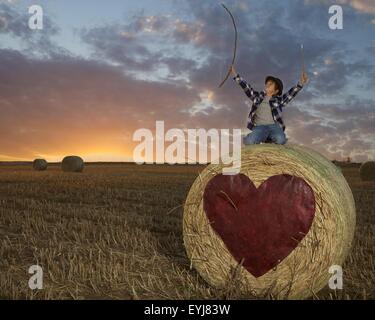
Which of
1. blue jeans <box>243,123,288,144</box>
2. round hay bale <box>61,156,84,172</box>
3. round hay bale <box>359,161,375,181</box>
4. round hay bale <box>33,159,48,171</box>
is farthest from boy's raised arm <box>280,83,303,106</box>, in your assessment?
round hay bale <box>33,159,48,171</box>

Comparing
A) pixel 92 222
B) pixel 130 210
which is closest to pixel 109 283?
pixel 92 222

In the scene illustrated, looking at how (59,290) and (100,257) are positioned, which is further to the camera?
(100,257)

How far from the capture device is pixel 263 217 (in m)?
4.67

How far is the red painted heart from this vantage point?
464cm

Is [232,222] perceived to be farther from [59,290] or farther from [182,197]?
[182,197]

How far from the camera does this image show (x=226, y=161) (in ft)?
16.6

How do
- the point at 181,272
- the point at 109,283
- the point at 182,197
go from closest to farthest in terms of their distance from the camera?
1. the point at 109,283
2. the point at 181,272
3. the point at 182,197

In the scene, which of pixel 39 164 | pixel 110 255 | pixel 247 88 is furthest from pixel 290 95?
pixel 39 164

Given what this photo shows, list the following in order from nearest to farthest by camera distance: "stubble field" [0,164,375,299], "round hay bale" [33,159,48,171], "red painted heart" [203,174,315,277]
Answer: "red painted heart" [203,174,315,277], "stubble field" [0,164,375,299], "round hay bale" [33,159,48,171]

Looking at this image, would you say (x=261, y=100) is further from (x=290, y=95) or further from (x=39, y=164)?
(x=39, y=164)

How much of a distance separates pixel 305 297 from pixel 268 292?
0.40m

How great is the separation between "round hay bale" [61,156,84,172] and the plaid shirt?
27.7 metres

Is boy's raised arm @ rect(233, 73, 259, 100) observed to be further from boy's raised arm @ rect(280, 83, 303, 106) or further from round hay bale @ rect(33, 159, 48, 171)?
round hay bale @ rect(33, 159, 48, 171)

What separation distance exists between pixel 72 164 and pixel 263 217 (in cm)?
2939
